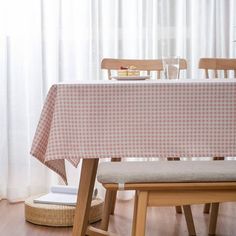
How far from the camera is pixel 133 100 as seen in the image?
4.78 feet

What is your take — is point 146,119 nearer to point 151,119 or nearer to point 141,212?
point 151,119

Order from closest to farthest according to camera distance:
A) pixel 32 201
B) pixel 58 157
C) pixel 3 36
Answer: pixel 58 157
pixel 32 201
pixel 3 36

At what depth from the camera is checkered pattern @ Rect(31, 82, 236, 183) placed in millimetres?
1453

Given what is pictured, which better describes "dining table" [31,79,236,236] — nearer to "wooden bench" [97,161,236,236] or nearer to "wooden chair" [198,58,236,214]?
"wooden bench" [97,161,236,236]

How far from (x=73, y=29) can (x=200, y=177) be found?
1.80 metres

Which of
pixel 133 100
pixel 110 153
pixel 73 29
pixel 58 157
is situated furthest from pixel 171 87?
pixel 73 29

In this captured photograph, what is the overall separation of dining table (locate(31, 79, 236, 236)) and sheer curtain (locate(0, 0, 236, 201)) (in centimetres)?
168

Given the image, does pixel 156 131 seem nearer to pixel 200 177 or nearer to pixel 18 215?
pixel 200 177

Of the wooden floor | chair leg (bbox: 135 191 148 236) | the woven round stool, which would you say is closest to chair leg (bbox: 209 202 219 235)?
the wooden floor

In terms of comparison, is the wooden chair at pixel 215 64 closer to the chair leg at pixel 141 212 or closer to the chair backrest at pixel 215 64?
the chair backrest at pixel 215 64

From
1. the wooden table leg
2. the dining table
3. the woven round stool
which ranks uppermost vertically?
the dining table

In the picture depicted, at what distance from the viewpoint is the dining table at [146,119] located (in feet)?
4.76

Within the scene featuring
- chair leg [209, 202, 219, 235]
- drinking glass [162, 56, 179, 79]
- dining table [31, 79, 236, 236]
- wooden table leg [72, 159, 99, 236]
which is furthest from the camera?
chair leg [209, 202, 219, 235]

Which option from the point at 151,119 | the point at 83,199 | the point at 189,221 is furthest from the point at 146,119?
the point at 189,221
